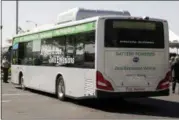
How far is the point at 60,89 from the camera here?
15.9 meters

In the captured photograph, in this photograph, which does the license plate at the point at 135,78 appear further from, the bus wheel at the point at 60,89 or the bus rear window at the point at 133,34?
the bus wheel at the point at 60,89

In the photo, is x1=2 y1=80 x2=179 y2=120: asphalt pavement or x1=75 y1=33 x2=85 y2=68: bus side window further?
x1=75 y1=33 x2=85 y2=68: bus side window

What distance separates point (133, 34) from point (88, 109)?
2764 millimetres

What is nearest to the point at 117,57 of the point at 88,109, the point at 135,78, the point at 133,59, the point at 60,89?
the point at 133,59

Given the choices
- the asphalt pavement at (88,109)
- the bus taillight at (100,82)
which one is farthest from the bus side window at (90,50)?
the asphalt pavement at (88,109)

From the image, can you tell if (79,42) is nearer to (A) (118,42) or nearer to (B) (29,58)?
(A) (118,42)

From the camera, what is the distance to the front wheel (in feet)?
51.3

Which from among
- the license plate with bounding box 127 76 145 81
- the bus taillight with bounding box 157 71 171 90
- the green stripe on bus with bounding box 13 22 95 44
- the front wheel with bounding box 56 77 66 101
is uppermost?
the green stripe on bus with bounding box 13 22 95 44

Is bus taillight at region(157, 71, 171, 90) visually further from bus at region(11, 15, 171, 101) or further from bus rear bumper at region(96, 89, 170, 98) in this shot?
bus rear bumper at region(96, 89, 170, 98)

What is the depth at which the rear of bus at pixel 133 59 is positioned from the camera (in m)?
12.6

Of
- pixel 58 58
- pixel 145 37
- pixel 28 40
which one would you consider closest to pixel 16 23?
pixel 28 40

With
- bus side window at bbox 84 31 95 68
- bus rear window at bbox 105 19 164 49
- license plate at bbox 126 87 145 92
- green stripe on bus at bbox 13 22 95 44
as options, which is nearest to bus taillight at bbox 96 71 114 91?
bus side window at bbox 84 31 95 68

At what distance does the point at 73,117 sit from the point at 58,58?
4.69 meters

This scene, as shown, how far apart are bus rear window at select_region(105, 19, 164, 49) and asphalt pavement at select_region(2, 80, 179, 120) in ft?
6.70
